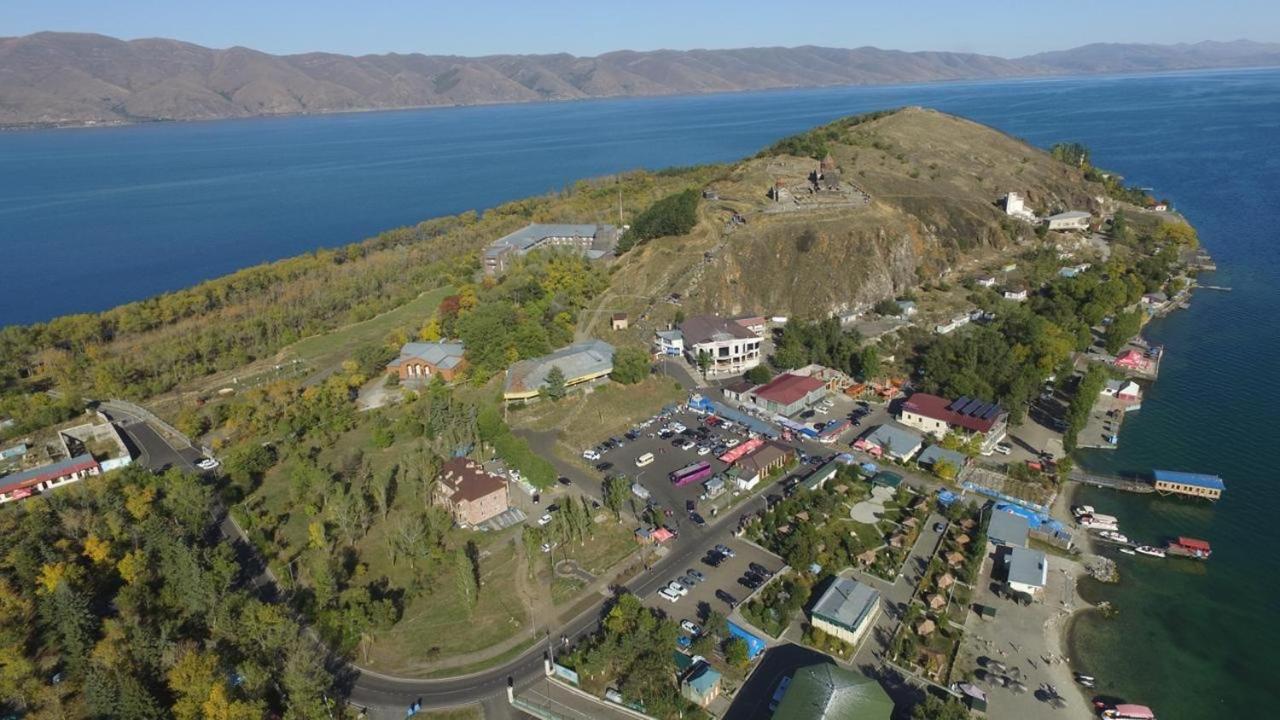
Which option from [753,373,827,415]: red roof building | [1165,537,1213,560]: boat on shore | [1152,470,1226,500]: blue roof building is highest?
[753,373,827,415]: red roof building

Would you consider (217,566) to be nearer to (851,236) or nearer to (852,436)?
(852,436)

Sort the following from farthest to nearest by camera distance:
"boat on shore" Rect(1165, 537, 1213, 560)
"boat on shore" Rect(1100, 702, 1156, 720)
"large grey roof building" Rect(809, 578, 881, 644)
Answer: "boat on shore" Rect(1165, 537, 1213, 560), "large grey roof building" Rect(809, 578, 881, 644), "boat on shore" Rect(1100, 702, 1156, 720)

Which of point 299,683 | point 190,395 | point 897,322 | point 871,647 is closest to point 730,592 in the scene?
point 871,647

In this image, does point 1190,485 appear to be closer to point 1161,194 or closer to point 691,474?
point 691,474

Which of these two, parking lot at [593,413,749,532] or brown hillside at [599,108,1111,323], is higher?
brown hillside at [599,108,1111,323]

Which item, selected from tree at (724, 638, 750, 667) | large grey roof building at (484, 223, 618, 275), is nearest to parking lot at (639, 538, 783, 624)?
tree at (724, 638, 750, 667)

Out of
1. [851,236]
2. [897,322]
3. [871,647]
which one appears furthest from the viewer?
[851,236]

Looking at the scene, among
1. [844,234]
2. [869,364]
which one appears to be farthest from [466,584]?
[844,234]

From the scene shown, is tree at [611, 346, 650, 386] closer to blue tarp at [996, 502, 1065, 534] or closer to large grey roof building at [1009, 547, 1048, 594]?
blue tarp at [996, 502, 1065, 534]
